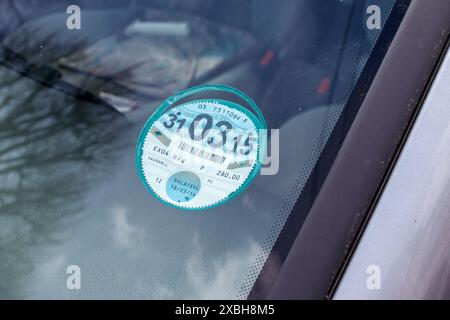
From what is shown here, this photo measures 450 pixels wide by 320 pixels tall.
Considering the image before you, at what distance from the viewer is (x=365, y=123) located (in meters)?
1.41

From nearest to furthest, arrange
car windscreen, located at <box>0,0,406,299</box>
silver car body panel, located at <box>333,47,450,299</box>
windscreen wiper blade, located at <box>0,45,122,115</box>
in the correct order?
silver car body panel, located at <box>333,47,450,299</box> → car windscreen, located at <box>0,0,406,299</box> → windscreen wiper blade, located at <box>0,45,122,115</box>

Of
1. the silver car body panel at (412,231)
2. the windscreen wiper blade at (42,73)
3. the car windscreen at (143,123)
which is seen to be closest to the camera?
the silver car body panel at (412,231)

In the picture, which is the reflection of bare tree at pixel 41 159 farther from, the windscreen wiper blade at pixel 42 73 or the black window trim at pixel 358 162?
the black window trim at pixel 358 162

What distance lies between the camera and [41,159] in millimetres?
1670

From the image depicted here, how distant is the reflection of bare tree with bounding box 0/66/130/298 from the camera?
1.58 metres

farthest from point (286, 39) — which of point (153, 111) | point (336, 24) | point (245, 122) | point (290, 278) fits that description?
point (290, 278)

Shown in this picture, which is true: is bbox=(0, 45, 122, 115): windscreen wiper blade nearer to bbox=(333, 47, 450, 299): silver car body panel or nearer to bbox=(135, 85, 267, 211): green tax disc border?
bbox=(135, 85, 267, 211): green tax disc border

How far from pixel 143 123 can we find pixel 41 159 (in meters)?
0.28

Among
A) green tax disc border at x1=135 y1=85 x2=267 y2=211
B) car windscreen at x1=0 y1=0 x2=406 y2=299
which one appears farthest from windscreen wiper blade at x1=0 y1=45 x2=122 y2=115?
green tax disc border at x1=135 y1=85 x2=267 y2=211

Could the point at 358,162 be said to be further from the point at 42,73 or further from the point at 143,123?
the point at 42,73

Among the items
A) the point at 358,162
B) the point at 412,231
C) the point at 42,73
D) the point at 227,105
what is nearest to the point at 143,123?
the point at 227,105

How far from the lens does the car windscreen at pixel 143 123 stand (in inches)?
59.5

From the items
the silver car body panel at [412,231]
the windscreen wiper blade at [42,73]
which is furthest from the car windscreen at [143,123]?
the silver car body panel at [412,231]
